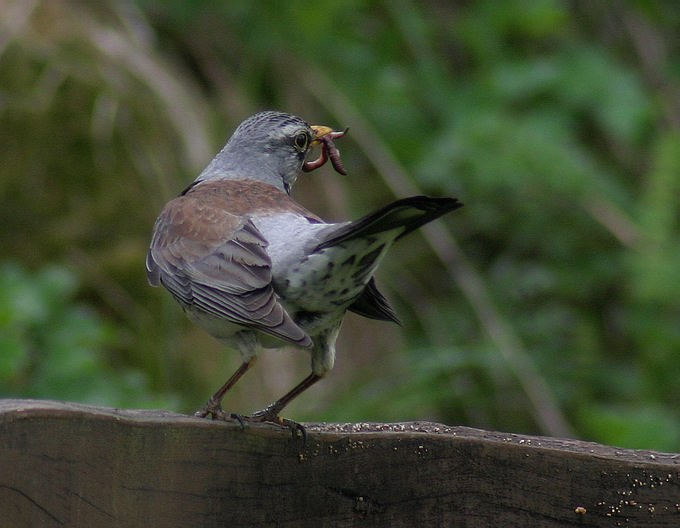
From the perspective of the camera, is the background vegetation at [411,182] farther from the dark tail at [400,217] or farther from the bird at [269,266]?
the dark tail at [400,217]

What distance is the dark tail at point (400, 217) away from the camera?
7.78 feet

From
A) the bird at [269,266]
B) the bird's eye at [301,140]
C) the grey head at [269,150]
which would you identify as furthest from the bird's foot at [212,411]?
the bird's eye at [301,140]

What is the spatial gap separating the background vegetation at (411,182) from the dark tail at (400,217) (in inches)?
73.5

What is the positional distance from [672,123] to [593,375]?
178cm

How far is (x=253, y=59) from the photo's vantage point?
6.09 m

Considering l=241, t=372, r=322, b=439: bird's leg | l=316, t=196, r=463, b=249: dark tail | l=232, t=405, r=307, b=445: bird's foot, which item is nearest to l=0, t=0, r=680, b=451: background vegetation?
l=241, t=372, r=322, b=439: bird's leg

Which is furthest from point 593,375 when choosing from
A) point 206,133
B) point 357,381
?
point 206,133

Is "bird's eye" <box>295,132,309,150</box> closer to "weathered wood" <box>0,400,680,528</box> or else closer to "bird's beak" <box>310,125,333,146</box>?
"bird's beak" <box>310,125,333,146</box>

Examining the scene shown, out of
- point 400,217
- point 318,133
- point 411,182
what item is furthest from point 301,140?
point 411,182

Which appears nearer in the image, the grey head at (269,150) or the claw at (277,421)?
the claw at (277,421)

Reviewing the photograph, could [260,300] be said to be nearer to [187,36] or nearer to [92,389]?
[92,389]

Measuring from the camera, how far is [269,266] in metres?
2.78

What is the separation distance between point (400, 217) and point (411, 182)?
354 cm

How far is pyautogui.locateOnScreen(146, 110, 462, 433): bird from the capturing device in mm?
2607
